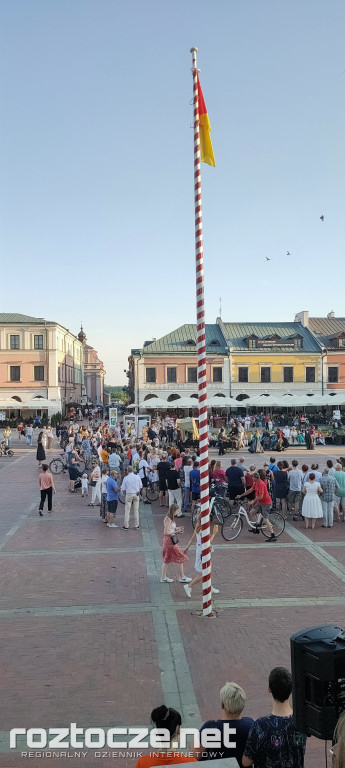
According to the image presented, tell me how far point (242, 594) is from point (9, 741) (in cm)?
468

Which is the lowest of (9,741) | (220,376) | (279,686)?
(9,741)

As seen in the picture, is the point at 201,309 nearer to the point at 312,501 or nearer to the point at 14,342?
the point at 312,501

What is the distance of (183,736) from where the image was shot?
18.5 feet

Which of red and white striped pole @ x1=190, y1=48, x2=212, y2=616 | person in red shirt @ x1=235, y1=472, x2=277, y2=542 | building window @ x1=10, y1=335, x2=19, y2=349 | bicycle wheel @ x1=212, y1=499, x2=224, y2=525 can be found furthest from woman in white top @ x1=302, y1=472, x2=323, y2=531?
building window @ x1=10, y1=335, x2=19, y2=349

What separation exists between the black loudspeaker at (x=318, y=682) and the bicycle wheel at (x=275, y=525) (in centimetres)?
927

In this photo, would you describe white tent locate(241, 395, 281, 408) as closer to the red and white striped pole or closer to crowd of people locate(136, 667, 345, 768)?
the red and white striped pole

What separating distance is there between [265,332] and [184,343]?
7.71 metres

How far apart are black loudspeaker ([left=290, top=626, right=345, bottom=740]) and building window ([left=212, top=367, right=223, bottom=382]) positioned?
158ft

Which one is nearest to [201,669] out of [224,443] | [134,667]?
[134,667]

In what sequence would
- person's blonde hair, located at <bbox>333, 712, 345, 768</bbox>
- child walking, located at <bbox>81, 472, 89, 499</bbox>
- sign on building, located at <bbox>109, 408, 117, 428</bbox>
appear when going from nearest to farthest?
person's blonde hair, located at <bbox>333, 712, 345, 768</bbox> → child walking, located at <bbox>81, 472, 89, 499</bbox> → sign on building, located at <bbox>109, 408, 117, 428</bbox>

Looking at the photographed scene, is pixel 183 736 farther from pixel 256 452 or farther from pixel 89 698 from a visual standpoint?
pixel 256 452

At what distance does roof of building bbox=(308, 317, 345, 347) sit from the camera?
53906 millimetres

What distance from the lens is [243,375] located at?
2056 inches

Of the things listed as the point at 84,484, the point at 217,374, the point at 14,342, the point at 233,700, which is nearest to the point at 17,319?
the point at 14,342
